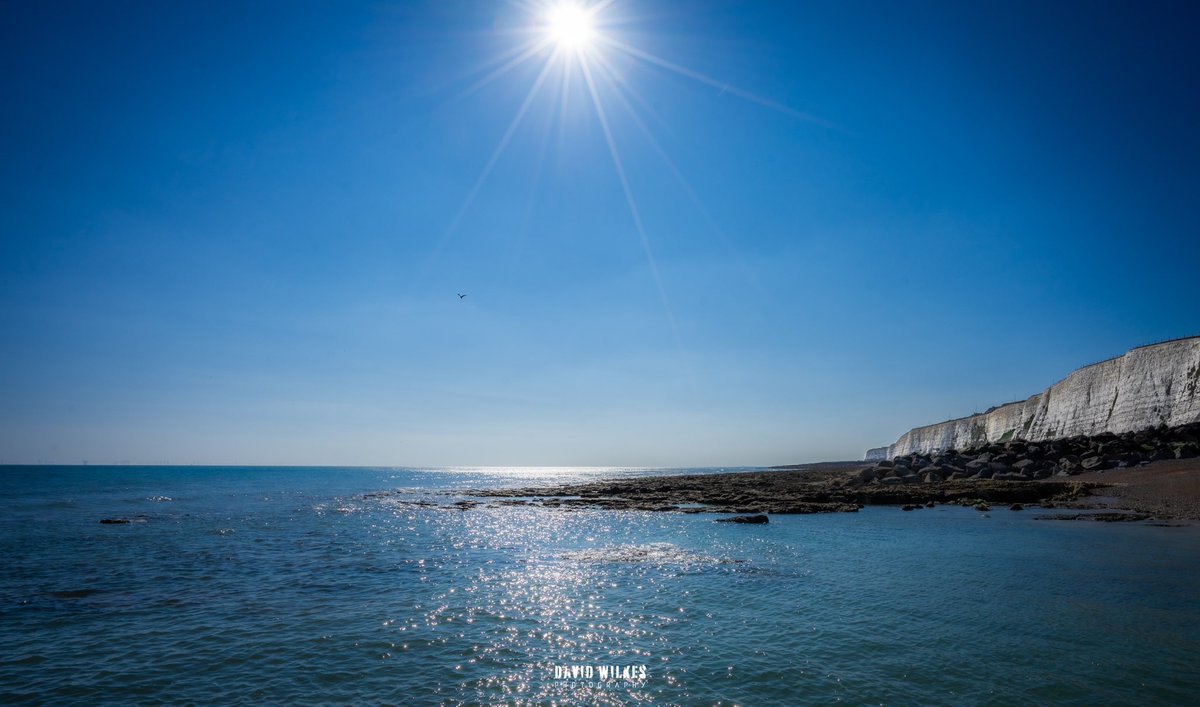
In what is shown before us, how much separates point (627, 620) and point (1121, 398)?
6499cm

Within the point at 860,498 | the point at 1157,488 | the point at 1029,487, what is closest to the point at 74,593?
the point at 860,498

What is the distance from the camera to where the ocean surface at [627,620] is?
917 cm

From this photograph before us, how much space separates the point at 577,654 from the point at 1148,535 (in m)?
23.4

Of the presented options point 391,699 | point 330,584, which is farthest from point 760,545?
point 391,699

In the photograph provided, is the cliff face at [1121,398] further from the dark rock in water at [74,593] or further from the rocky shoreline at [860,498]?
the dark rock in water at [74,593]

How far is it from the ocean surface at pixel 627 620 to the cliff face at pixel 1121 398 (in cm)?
3564

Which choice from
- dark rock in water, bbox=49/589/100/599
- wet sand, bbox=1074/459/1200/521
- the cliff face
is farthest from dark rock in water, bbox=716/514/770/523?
the cliff face

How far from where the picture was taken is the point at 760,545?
22719 mm

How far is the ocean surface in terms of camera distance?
9.17 metres

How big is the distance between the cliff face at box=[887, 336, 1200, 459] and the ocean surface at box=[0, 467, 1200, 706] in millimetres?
35643

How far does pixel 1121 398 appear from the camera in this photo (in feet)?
179

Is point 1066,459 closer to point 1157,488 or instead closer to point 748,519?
point 1157,488

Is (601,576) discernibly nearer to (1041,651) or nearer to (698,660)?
(698,660)

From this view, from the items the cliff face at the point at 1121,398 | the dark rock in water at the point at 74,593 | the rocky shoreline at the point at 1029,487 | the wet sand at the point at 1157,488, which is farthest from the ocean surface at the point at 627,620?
the cliff face at the point at 1121,398
